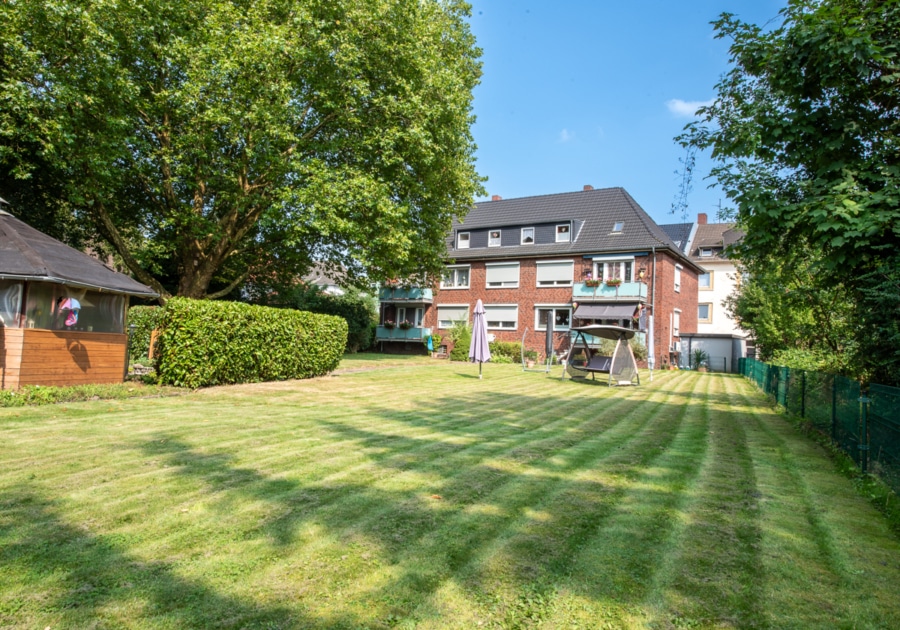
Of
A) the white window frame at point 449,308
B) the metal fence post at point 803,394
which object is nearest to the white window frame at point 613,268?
the white window frame at point 449,308

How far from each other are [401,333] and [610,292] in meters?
14.6

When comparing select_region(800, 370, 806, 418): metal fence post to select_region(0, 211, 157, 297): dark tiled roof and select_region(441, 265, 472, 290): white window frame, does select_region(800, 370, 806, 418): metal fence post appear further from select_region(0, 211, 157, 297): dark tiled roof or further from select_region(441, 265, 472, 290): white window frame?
select_region(441, 265, 472, 290): white window frame

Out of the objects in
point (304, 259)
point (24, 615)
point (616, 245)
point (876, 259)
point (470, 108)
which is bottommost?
point (24, 615)

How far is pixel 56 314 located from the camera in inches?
424

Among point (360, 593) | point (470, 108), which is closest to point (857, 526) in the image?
point (360, 593)

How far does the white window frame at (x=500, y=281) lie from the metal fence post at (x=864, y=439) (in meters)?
28.7

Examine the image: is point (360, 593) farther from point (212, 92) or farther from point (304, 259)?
point (304, 259)

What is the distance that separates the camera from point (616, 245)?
101 feet

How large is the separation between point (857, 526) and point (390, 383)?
12.4 meters

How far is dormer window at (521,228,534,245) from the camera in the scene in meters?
35.2

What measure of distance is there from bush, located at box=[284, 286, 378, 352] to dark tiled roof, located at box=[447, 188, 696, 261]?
25.3 ft

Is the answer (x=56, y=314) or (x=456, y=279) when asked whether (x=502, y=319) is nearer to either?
(x=456, y=279)

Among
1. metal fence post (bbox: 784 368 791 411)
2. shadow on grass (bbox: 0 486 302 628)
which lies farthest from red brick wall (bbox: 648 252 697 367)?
shadow on grass (bbox: 0 486 302 628)

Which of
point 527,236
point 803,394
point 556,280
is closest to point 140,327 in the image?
point 803,394
